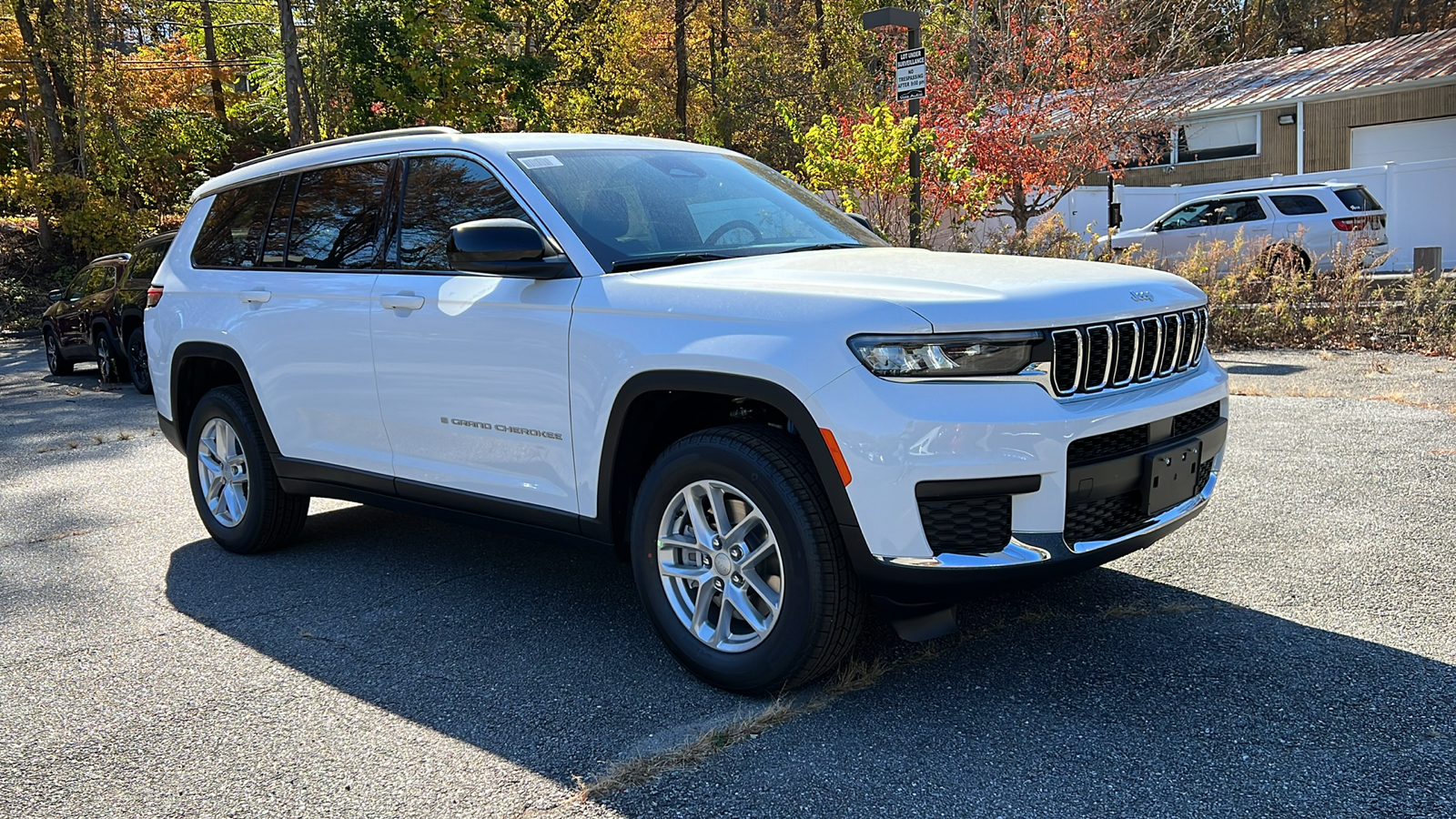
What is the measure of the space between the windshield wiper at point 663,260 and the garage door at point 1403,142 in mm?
26240

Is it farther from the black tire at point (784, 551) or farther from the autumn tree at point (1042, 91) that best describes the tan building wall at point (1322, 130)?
the black tire at point (784, 551)

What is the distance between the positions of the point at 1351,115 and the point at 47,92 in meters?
28.3

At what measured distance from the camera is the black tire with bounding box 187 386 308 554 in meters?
Result: 5.58

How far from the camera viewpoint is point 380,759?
134 inches

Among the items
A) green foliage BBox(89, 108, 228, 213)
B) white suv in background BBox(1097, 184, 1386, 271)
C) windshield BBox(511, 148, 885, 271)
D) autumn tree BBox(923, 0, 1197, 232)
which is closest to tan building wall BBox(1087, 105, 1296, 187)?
autumn tree BBox(923, 0, 1197, 232)

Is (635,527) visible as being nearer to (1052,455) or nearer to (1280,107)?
(1052,455)

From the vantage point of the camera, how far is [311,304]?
5.03 m

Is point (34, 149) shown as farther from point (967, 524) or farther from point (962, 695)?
point (967, 524)

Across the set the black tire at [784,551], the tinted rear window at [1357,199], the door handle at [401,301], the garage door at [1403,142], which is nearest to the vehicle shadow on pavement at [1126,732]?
the black tire at [784,551]

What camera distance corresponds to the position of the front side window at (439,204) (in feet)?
14.8

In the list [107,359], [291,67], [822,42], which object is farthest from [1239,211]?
[107,359]

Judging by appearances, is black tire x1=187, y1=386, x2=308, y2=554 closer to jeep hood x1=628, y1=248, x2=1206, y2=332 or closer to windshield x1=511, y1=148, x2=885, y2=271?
windshield x1=511, y1=148, x2=885, y2=271

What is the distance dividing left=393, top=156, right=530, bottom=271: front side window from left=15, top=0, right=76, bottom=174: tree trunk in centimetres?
2419

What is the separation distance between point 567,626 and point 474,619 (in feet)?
1.30
